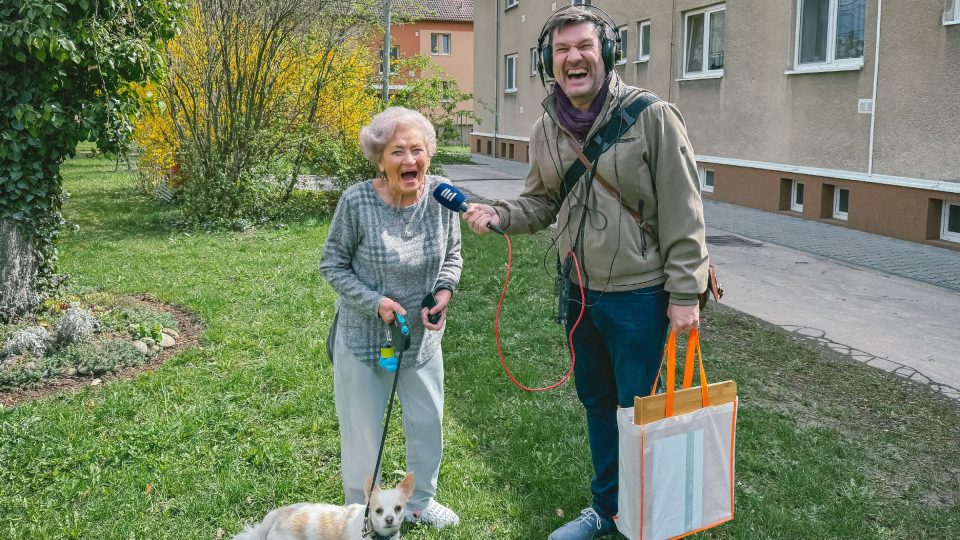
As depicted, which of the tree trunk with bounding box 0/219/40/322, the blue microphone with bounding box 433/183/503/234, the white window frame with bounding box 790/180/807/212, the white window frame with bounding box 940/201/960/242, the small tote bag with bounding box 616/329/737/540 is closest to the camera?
the small tote bag with bounding box 616/329/737/540

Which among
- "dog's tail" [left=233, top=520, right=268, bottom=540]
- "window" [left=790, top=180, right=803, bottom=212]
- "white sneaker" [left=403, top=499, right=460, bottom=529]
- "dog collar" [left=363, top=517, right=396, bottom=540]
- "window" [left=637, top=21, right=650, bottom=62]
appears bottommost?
"white sneaker" [left=403, top=499, right=460, bottom=529]

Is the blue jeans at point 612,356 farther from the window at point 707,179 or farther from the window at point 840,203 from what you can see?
the window at point 707,179

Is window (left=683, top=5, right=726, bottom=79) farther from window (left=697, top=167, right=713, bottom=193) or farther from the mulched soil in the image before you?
the mulched soil

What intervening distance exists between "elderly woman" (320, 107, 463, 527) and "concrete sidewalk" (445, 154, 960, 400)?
3901 millimetres

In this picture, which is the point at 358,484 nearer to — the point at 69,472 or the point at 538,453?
the point at 538,453

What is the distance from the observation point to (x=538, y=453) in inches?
186

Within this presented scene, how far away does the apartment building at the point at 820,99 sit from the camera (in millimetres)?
10531

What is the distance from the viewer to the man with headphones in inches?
122

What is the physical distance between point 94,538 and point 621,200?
2805mm

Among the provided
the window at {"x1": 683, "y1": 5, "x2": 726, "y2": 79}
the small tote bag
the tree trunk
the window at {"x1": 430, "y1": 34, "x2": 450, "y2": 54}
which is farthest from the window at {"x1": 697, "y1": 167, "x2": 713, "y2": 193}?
the window at {"x1": 430, "y1": 34, "x2": 450, "y2": 54}

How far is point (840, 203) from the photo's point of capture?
504 inches

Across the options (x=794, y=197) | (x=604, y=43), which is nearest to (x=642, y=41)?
(x=794, y=197)

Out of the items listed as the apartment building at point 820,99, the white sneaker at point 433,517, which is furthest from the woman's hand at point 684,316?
the apartment building at point 820,99

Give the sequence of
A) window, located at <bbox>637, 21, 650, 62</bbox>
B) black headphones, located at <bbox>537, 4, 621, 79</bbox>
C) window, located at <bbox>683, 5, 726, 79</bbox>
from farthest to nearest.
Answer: window, located at <bbox>637, 21, 650, 62</bbox> < window, located at <bbox>683, 5, 726, 79</bbox> < black headphones, located at <bbox>537, 4, 621, 79</bbox>
